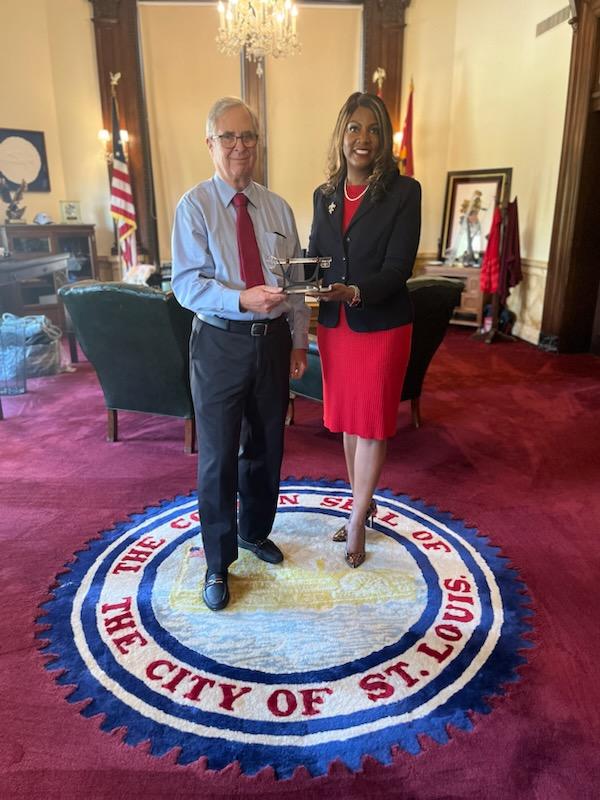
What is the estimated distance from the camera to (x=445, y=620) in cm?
196

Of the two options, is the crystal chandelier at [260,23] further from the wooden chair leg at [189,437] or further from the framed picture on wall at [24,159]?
the wooden chair leg at [189,437]

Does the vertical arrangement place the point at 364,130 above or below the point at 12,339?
above

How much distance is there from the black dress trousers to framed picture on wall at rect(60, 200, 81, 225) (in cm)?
592

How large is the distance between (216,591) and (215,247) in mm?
1162

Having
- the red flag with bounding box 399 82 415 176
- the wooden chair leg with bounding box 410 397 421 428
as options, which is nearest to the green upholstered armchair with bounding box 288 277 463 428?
the wooden chair leg with bounding box 410 397 421 428

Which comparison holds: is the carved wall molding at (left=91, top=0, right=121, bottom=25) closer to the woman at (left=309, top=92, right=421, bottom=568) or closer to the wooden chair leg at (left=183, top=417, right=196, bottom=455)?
the wooden chair leg at (left=183, top=417, right=196, bottom=455)

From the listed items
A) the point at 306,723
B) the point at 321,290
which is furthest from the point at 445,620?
the point at 321,290

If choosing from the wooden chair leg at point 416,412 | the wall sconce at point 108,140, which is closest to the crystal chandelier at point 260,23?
the wall sconce at point 108,140

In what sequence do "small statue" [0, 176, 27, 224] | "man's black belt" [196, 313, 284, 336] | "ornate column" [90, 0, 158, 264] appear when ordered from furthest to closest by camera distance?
"ornate column" [90, 0, 158, 264], "small statue" [0, 176, 27, 224], "man's black belt" [196, 313, 284, 336]

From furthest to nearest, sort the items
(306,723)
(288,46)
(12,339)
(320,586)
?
(288,46), (12,339), (320,586), (306,723)

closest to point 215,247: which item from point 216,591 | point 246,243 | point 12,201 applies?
point 246,243

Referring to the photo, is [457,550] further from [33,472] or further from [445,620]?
[33,472]

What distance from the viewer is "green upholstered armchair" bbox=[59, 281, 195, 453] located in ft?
9.79

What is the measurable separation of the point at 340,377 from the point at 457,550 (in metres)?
0.88
